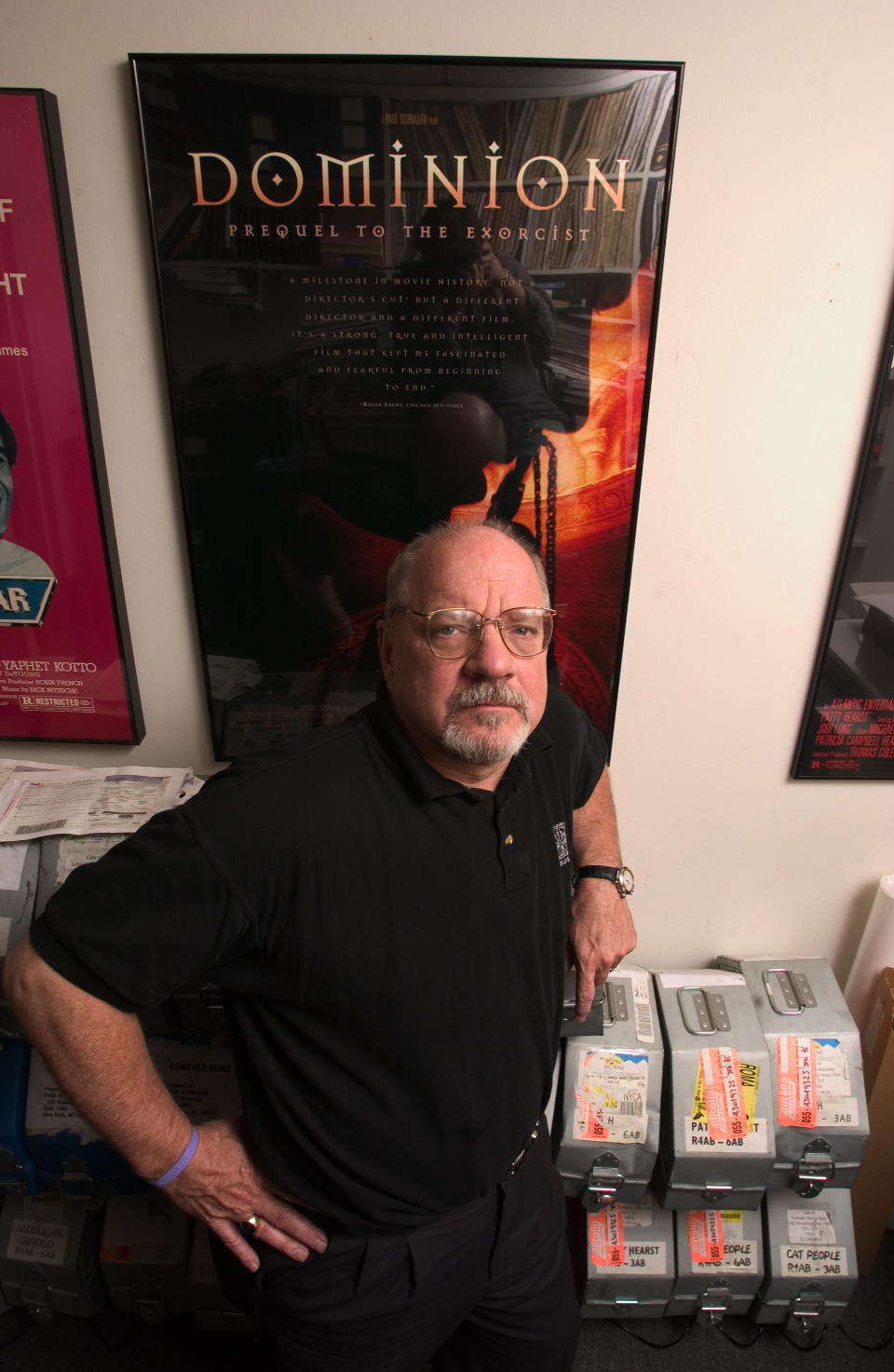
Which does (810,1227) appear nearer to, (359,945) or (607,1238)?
(607,1238)

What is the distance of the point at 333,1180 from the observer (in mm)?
A: 1058

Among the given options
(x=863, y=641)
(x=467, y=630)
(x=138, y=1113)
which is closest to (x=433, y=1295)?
(x=138, y=1113)

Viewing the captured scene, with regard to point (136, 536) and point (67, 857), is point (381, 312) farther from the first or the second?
point (67, 857)

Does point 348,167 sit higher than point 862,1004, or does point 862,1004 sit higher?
point 348,167

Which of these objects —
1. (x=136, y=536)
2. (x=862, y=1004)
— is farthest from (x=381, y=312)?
(x=862, y=1004)

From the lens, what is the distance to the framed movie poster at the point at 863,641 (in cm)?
131

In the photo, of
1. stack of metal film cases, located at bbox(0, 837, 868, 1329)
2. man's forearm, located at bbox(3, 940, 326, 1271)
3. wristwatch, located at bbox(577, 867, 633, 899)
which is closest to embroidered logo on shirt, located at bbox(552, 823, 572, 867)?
wristwatch, located at bbox(577, 867, 633, 899)

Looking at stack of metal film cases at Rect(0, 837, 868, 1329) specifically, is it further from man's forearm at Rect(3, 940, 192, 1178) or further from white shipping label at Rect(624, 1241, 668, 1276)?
man's forearm at Rect(3, 940, 192, 1178)

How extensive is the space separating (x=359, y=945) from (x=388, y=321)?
0.94 m

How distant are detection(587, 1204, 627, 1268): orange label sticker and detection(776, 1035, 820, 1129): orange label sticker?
0.41m

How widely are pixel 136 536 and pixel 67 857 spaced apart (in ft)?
1.85

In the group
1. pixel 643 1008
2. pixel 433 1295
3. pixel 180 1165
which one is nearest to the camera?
pixel 180 1165

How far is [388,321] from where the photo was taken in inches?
48.4

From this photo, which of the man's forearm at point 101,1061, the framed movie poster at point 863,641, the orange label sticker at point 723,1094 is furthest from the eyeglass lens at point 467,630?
the orange label sticker at point 723,1094
